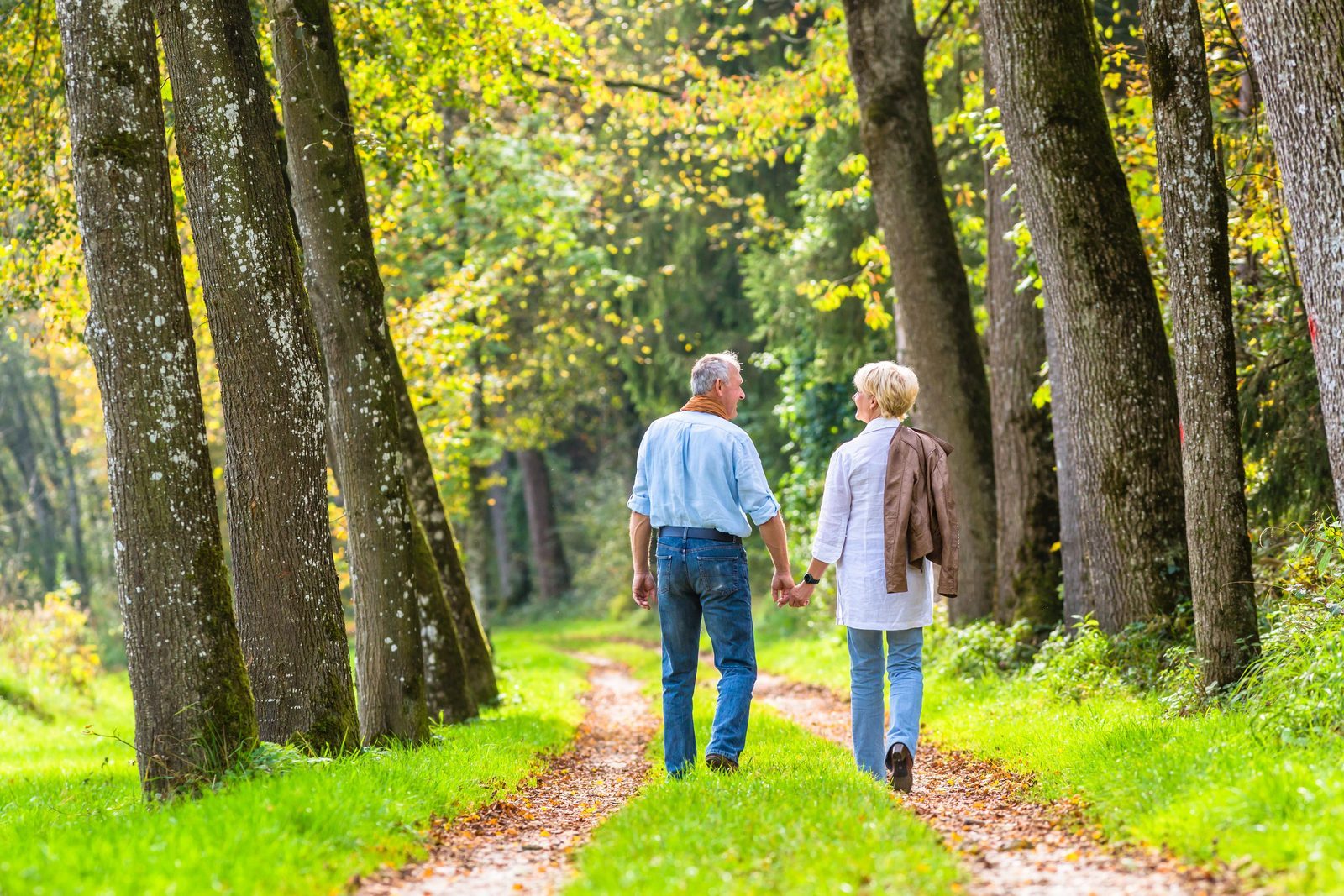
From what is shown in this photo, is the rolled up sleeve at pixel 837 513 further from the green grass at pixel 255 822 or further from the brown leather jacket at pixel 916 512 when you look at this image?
the green grass at pixel 255 822

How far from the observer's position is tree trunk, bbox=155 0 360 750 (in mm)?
6688

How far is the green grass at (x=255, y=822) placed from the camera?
13.6 feet

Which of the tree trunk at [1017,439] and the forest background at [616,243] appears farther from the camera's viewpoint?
the tree trunk at [1017,439]

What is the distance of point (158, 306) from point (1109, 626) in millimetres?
6740

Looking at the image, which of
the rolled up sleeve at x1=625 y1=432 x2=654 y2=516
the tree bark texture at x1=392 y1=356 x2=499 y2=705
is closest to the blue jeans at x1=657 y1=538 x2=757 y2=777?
the rolled up sleeve at x1=625 y1=432 x2=654 y2=516

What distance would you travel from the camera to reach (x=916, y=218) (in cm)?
1198

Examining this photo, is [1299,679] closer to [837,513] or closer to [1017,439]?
[837,513]

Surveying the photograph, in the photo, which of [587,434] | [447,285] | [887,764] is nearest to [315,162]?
→ [887,764]

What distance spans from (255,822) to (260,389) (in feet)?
9.54

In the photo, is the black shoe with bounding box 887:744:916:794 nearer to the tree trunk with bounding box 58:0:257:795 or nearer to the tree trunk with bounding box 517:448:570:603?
the tree trunk with bounding box 58:0:257:795

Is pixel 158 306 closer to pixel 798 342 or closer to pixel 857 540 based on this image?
pixel 857 540

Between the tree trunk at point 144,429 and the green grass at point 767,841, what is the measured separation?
2.12 meters

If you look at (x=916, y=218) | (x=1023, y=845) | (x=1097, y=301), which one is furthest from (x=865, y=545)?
(x=916, y=218)

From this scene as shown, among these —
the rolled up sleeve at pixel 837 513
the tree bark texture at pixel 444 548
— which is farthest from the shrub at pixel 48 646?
the rolled up sleeve at pixel 837 513
